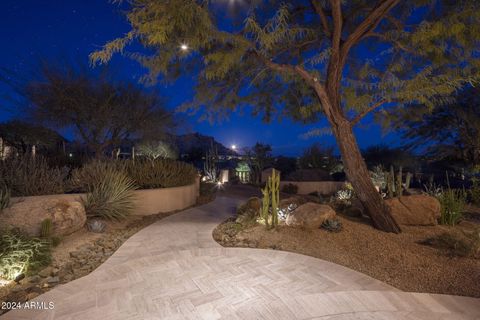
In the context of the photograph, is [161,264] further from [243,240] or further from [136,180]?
[136,180]

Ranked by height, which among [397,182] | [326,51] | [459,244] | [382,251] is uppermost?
[326,51]

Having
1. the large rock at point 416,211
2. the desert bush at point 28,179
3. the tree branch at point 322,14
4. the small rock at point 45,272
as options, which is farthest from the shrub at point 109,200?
the large rock at point 416,211

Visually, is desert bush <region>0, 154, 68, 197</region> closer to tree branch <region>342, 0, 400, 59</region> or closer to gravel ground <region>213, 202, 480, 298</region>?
Answer: gravel ground <region>213, 202, 480, 298</region>

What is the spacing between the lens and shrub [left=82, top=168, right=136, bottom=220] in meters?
5.56

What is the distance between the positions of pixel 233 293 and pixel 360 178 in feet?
10.7

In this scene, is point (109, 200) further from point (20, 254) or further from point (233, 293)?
point (233, 293)

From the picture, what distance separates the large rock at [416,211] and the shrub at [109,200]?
5.82 meters

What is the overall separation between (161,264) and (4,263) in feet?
6.03

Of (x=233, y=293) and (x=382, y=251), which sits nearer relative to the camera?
(x=233, y=293)

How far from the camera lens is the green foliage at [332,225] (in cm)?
464

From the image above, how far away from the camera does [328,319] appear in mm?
2387

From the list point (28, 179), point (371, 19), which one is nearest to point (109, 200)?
point (28, 179)

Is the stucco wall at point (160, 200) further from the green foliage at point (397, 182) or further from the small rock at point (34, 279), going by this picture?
the green foliage at point (397, 182)

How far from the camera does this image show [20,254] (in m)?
3.30
